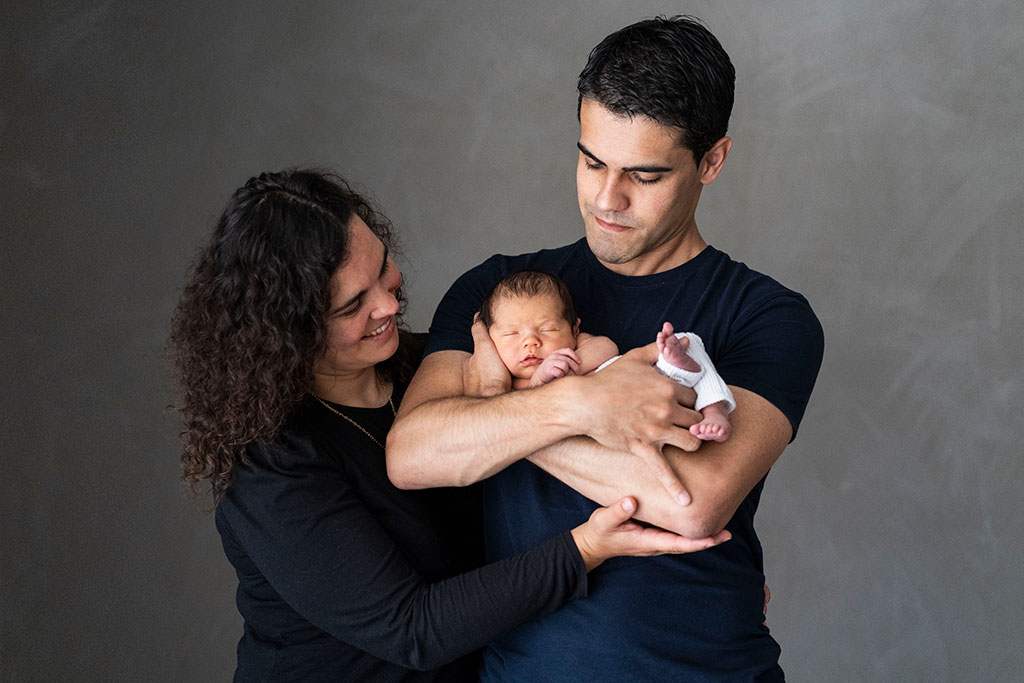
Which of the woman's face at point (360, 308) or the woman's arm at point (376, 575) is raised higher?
the woman's face at point (360, 308)

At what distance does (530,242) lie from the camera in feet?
12.4

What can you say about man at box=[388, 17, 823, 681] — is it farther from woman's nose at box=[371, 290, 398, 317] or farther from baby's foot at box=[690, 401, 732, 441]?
woman's nose at box=[371, 290, 398, 317]

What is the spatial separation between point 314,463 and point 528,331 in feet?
1.53

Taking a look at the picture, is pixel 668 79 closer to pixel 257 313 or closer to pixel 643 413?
pixel 643 413

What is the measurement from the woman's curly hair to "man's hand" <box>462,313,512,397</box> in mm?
287

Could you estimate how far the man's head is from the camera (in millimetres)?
1979

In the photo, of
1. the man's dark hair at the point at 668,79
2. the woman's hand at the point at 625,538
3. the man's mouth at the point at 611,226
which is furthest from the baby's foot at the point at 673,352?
the man's dark hair at the point at 668,79

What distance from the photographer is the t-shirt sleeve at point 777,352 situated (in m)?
1.86

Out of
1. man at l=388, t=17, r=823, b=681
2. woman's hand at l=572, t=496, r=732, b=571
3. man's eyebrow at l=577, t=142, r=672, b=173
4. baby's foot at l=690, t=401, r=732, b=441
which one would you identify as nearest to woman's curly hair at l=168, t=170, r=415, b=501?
man at l=388, t=17, r=823, b=681

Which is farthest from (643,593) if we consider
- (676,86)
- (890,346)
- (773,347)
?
(890,346)

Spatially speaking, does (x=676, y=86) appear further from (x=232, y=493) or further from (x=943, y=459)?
(x=943, y=459)

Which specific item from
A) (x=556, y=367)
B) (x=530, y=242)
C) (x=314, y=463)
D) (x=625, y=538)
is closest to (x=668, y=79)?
(x=556, y=367)

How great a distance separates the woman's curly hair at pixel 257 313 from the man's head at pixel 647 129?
499mm

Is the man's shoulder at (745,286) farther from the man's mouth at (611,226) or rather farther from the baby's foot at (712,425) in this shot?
the baby's foot at (712,425)
